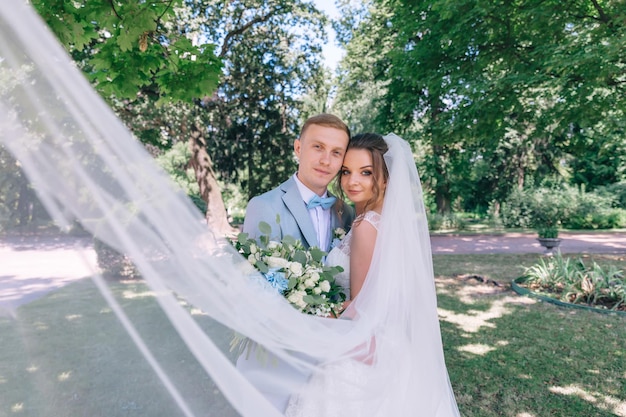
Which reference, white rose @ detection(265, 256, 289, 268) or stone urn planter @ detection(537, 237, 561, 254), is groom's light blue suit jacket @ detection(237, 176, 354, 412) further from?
stone urn planter @ detection(537, 237, 561, 254)

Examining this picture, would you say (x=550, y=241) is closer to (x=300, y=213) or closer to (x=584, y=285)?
(x=584, y=285)

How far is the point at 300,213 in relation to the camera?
280 centimetres

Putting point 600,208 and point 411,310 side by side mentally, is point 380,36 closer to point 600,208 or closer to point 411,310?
point 600,208

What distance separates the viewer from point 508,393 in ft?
15.8

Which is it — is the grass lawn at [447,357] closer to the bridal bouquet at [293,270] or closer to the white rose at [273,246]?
the bridal bouquet at [293,270]

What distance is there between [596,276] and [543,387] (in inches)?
183

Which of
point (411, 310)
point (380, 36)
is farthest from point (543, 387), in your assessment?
point (380, 36)

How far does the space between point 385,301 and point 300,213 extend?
2.51ft

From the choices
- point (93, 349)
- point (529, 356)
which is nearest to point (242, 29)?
point (529, 356)

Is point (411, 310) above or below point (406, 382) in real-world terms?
above

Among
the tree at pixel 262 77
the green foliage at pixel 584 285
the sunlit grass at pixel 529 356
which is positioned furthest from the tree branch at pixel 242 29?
the green foliage at pixel 584 285

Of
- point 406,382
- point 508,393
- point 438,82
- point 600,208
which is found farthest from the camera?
point 600,208

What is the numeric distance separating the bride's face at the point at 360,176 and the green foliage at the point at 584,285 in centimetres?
743

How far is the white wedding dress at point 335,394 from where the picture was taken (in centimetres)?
229
